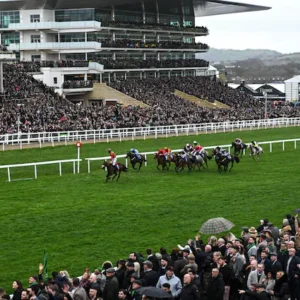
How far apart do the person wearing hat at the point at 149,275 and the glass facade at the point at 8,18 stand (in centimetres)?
5162

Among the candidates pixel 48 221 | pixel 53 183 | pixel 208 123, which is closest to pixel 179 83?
pixel 208 123

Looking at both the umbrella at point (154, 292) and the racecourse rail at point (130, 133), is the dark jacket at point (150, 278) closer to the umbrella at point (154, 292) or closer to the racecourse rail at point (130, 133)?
the umbrella at point (154, 292)

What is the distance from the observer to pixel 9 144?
33.8 metres

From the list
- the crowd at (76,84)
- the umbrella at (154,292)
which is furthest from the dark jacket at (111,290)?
the crowd at (76,84)

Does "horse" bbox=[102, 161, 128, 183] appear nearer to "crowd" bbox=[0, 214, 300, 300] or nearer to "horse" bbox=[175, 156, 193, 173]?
"horse" bbox=[175, 156, 193, 173]

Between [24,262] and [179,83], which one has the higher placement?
[179,83]

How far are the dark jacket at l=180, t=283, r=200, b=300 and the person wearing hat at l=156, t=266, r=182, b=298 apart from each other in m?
0.37

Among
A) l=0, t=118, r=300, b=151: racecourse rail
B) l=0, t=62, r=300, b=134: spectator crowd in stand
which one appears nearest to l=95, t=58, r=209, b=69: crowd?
l=0, t=62, r=300, b=134: spectator crowd in stand

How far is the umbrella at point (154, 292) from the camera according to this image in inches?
374

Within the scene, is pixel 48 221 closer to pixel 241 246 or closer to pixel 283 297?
pixel 241 246

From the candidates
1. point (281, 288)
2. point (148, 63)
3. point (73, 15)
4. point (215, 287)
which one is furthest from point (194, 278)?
point (148, 63)

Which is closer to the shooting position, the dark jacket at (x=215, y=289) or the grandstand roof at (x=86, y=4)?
the dark jacket at (x=215, y=289)

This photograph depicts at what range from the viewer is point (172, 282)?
1018 centimetres

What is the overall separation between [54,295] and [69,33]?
50281 mm
